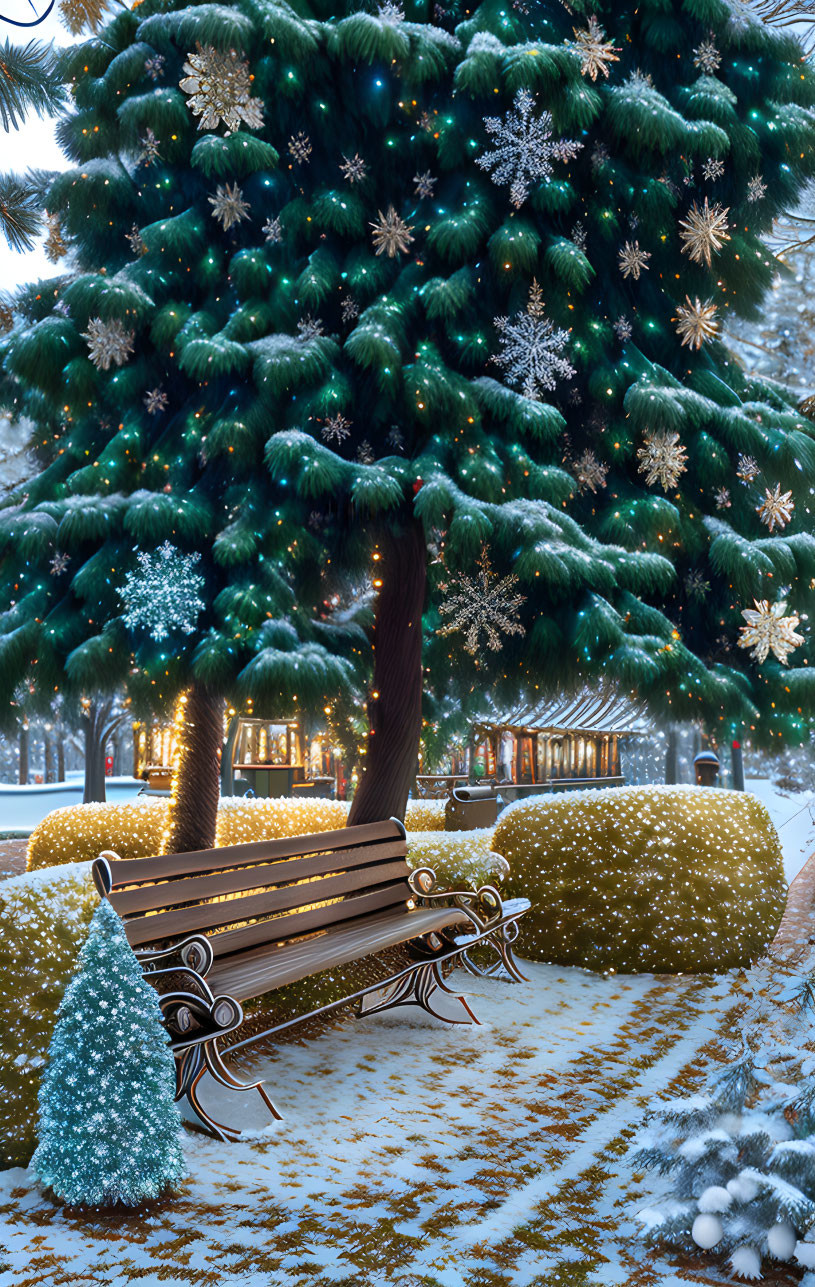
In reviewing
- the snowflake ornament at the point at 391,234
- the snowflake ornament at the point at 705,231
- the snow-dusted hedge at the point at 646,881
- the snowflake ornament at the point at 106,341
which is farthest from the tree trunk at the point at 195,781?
the snowflake ornament at the point at 705,231

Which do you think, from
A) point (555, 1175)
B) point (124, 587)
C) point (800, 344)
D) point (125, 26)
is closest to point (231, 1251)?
point (555, 1175)

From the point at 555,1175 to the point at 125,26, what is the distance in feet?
26.1

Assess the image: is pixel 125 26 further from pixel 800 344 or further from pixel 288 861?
pixel 800 344

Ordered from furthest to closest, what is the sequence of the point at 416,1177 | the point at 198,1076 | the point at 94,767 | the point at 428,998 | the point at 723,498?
the point at 94,767, the point at 723,498, the point at 428,998, the point at 198,1076, the point at 416,1177

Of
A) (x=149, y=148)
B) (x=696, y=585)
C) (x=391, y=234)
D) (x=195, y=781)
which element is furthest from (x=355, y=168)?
(x=195, y=781)

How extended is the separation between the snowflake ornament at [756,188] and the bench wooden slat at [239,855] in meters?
5.30

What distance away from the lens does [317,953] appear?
5117mm

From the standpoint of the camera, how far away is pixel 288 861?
5723 millimetres

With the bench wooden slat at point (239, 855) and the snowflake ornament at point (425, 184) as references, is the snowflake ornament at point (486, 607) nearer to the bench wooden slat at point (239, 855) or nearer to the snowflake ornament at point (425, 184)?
A: the bench wooden slat at point (239, 855)

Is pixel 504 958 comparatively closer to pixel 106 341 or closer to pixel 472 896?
pixel 472 896

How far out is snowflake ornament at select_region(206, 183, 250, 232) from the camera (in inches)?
281

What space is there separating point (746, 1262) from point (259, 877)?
2.92 meters

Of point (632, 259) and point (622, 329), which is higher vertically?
point (632, 259)

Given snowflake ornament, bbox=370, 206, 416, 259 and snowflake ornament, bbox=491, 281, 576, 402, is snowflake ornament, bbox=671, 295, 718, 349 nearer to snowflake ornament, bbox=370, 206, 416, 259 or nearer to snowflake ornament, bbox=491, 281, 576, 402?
snowflake ornament, bbox=491, 281, 576, 402
